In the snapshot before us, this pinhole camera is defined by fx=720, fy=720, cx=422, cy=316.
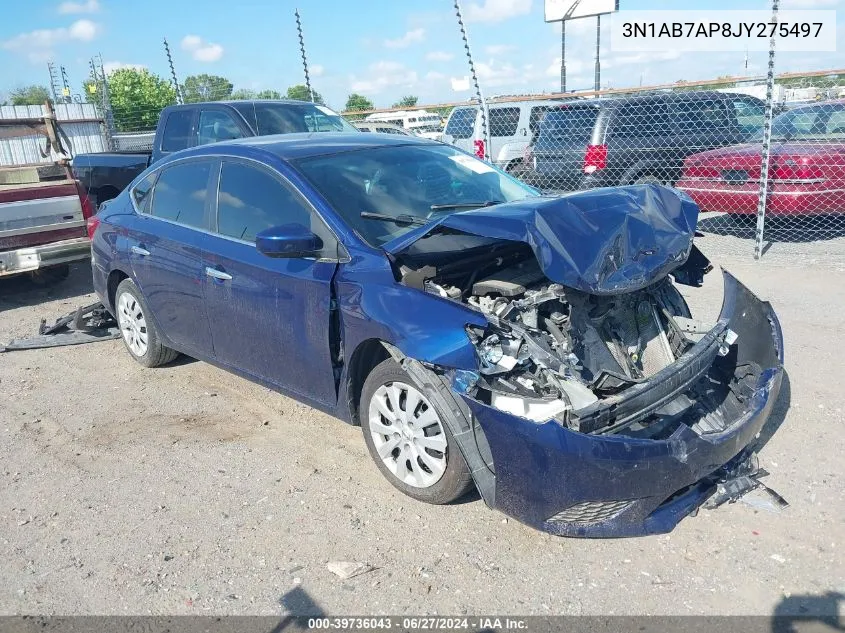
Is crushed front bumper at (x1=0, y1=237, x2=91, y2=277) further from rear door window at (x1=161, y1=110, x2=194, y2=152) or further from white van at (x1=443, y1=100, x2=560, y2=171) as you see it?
Result: white van at (x1=443, y1=100, x2=560, y2=171)

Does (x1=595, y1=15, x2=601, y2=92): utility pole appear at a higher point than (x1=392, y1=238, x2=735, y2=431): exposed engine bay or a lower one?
higher

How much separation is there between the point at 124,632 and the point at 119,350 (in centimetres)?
386

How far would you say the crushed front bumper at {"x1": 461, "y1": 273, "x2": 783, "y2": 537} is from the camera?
2881 millimetres

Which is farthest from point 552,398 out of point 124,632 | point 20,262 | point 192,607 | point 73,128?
point 73,128

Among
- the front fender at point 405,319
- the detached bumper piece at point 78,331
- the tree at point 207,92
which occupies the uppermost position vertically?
the tree at point 207,92

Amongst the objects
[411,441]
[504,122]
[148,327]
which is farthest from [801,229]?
[148,327]

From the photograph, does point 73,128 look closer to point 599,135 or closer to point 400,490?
point 599,135

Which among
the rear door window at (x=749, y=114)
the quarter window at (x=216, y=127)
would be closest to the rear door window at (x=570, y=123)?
the rear door window at (x=749, y=114)

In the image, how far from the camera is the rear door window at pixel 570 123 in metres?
10.1

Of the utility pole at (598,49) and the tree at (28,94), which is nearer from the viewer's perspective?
the utility pole at (598,49)

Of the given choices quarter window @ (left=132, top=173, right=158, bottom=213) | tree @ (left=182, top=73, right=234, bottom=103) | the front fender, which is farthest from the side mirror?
tree @ (left=182, top=73, right=234, bottom=103)

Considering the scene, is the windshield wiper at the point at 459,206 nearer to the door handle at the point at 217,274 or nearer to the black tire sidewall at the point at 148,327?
the door handle at the point at 217,274

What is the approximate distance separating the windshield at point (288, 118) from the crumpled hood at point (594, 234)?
542cm

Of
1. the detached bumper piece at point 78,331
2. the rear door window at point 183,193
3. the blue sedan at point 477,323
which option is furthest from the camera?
the detached bumper piece at point 78,331
